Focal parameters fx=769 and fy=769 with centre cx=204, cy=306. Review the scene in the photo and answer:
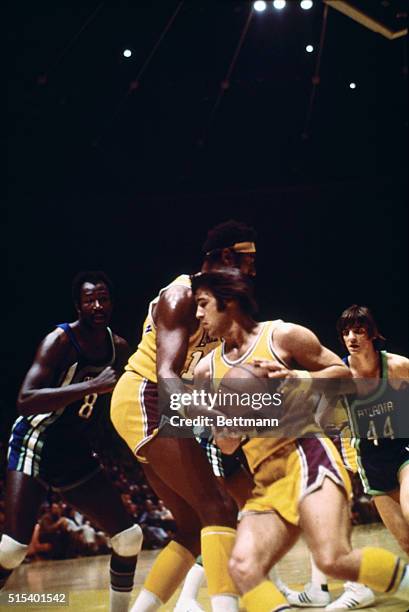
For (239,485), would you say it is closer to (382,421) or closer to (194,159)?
(382,421)

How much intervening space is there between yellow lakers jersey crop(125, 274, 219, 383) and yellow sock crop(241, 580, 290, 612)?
113 centimetres

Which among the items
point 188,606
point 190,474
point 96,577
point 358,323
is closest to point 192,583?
point 188,606

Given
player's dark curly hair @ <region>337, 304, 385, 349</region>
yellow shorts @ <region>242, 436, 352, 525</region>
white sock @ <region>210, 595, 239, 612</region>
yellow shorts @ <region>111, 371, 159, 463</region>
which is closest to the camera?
yellow shorts @ <region>242, 436, 352, 525</region>

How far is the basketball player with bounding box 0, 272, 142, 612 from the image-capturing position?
407 cm

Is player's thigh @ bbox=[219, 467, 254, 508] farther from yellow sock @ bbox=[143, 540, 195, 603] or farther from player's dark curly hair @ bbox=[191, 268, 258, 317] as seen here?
player's dark curly hair @ bbox=[191, 268, 258, 317]

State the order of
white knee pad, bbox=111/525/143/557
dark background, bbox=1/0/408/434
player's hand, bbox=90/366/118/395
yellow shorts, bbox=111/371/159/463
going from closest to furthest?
yellow shorts, bbox=111/371/159/463 → white knee pad, bbox=111/525/143/557 → player's hand, bbox=90/366/118/395 → dark background, bbox=1/0/408/434

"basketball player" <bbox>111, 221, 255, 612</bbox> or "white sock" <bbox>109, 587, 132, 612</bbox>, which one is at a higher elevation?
"basketball player" <bbox>111, 221, 255, 612</bbox>

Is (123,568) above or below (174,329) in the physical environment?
below

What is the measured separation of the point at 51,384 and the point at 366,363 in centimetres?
179

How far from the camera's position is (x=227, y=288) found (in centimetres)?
365

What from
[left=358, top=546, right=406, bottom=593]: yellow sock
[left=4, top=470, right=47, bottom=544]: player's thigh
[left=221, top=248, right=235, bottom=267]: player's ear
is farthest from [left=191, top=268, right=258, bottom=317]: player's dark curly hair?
[left=4, top=470, right=47, bottom=544]: player's thigh

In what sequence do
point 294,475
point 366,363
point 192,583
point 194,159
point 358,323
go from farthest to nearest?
1. point 194,159
2. point 358,323
3. point 366,363
4. point 192,583
5. point 294,475

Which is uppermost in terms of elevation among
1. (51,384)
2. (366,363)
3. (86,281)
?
(86,281)

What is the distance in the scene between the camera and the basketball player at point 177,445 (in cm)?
353
